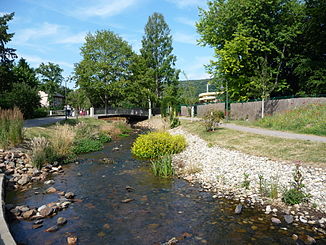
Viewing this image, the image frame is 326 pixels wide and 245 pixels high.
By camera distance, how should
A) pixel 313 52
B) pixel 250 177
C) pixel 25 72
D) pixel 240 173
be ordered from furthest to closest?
pixel 25 72
pixel 313 52
pixel 240 173
pixel 250 177

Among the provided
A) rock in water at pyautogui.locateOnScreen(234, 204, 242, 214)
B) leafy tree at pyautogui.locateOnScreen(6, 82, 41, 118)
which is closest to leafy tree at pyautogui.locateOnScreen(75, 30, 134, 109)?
leafy tree at pyautogui.locateOnScreen(6, 82, 41, 118)

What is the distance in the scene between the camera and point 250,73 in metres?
28.3

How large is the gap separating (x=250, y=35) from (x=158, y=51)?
22.8 meters

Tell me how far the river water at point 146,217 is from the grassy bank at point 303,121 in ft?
32.1

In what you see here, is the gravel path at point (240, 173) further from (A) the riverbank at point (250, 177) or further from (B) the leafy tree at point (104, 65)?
(B) the leafy tree at point (104, 65)

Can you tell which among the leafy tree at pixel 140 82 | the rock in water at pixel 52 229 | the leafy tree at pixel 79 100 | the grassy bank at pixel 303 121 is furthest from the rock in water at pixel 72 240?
the leafy tree at pixel 79 100

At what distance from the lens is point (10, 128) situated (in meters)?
12.3

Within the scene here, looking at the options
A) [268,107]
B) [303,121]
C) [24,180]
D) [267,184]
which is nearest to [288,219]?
[267,184]

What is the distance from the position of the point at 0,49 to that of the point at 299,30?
31604 millimetres

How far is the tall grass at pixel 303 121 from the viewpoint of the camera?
14.4 m

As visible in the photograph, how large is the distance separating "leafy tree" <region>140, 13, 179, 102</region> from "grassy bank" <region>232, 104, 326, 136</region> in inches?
1090

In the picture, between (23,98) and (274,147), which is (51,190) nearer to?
(274,147)

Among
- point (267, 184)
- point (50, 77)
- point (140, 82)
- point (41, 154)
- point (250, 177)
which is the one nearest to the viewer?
point (267, 184)

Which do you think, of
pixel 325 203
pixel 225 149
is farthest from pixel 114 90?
pixel 325 203
